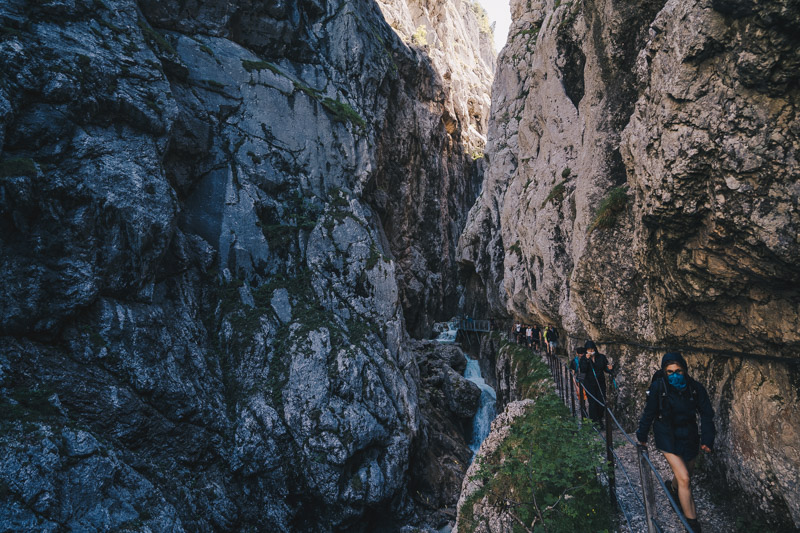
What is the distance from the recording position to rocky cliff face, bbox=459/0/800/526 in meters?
3.63

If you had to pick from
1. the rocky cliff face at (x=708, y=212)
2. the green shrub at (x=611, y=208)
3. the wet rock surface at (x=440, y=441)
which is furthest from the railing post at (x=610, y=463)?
the wet rock surface at (x=440, y=441)

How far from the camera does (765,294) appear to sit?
4.35m

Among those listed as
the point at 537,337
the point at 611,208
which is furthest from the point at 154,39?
the point at 537,337

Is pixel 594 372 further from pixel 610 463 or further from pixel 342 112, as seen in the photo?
pixel 342 112

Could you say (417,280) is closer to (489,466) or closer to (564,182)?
(564,182)

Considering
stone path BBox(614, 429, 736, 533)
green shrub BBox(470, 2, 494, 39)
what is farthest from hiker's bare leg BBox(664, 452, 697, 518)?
green shrub BBox(470, 2, 494, 39)

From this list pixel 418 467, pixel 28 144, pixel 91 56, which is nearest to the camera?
pixel 28 144

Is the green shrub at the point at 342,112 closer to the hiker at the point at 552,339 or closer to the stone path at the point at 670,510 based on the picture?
the hiker at the point at 552,339

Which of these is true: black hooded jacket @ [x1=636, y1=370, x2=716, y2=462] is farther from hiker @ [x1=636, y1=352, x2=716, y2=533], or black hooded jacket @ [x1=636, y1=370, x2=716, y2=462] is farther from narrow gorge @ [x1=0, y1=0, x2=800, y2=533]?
narrow gorge @ [x1=0, y1=0, x2=800, y2=533]

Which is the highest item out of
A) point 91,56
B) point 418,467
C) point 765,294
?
point 91,56

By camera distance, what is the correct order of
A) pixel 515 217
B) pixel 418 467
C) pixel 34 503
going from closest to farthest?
pixel 34 503 → pixel 418 467 → pixel 515 217

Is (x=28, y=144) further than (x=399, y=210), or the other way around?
(x=399, y=210)

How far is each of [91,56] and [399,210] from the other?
72.9 feet

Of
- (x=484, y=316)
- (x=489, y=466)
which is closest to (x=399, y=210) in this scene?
(x=484, y=316)
